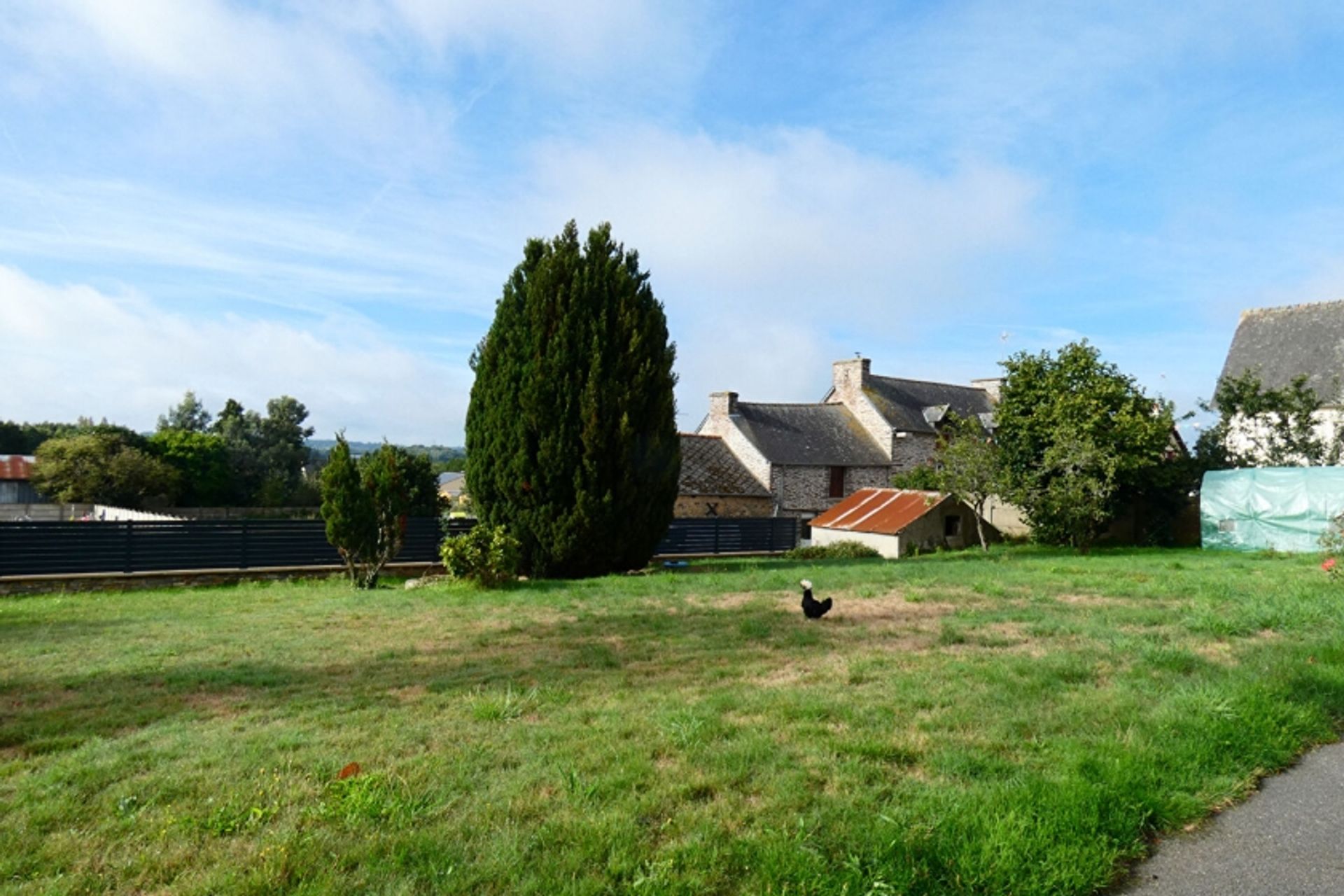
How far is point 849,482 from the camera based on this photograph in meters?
40.1

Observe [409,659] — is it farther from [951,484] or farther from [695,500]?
[695,500]

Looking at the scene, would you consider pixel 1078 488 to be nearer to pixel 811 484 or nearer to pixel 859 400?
pixel 811 484

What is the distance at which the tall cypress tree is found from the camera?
55.9ft

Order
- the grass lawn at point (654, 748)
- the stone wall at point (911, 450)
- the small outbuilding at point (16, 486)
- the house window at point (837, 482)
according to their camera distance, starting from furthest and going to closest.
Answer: the small outbuilding at point (16, 486) < the stone wall at point (911, 450) < the house window at point (837, 482) < the grass lawn at point (654, 748)

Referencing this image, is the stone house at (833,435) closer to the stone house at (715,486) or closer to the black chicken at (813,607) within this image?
the stone house at (715,486)

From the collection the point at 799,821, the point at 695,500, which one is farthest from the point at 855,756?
the point at 695,500

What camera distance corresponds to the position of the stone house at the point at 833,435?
38.7 m

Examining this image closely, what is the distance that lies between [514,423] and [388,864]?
14372mm

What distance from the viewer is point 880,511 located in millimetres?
28781

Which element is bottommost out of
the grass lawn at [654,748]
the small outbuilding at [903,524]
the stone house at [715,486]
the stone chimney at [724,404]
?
the grass lawn at [654,748]

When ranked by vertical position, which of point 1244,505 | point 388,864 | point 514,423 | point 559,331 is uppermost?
point 559,331

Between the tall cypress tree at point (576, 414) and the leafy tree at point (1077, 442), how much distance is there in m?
12.7

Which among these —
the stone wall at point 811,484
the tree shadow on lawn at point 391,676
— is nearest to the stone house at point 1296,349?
the stone wall at point 811,484

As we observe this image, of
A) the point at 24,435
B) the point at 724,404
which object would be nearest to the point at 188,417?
the point at 24,435
